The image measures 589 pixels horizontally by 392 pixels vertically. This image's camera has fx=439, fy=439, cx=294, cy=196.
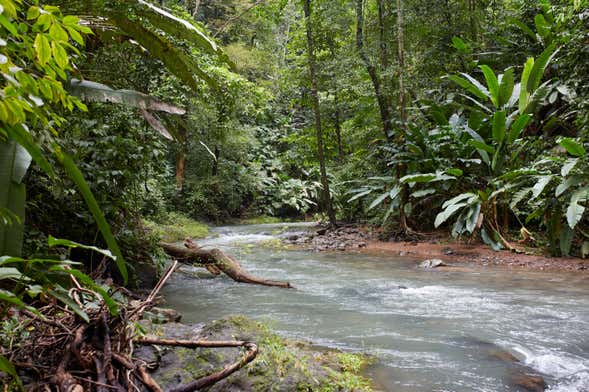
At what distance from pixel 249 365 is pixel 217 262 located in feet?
13.0

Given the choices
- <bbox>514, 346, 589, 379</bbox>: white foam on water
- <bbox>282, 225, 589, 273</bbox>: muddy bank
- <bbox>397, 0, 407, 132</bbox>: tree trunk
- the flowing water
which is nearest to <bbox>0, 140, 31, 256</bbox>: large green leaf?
the flowing water

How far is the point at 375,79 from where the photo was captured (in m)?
11.6

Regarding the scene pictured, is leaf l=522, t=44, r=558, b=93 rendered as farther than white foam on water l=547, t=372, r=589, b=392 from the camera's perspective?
Yes

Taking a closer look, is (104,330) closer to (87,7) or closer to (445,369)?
(445,369)

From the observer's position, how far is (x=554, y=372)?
111 inches

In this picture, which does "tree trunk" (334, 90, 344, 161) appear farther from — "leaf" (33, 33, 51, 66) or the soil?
"leaf" (33, 33, 51, 66)

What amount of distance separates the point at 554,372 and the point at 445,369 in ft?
2.22

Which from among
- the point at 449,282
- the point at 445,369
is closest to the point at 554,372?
the point at 445,369

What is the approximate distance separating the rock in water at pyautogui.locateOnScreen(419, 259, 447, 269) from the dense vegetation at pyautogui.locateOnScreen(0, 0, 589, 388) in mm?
737

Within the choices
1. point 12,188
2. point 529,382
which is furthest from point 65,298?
point 529,382

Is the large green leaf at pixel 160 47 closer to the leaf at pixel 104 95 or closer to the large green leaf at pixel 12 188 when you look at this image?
the leaf at pixel 104 95

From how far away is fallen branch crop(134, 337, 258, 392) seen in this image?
1.89 m

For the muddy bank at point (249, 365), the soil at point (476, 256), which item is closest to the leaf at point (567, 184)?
the soil at point (476, 256)

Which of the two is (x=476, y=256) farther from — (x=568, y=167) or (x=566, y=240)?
(x=568, y=167)
